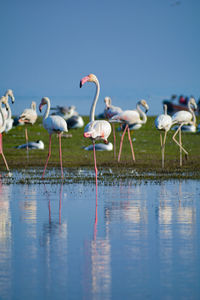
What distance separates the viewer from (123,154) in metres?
25.6

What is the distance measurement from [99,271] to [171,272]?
2.48ft

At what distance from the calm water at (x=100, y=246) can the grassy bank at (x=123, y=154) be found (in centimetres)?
594

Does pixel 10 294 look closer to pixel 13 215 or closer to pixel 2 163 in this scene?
pixel 13 215

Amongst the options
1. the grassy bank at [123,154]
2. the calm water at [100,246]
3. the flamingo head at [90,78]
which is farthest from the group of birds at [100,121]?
the calm water at [100,246]

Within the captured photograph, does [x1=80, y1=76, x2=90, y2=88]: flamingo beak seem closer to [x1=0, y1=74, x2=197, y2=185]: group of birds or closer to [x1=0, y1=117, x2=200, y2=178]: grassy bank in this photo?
[x1=0, y1=74, x2=197, y2=185]: group of birds

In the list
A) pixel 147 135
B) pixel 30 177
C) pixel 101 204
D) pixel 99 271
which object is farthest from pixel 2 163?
pixel 99 271

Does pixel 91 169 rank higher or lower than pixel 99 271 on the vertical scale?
higher

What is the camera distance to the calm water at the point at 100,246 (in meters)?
5.78

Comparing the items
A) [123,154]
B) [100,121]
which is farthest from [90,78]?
[123,154]

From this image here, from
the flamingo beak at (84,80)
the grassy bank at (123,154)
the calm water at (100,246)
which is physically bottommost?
the calm water at (100,246)

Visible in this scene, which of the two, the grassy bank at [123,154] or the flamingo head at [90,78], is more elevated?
the flamingo head at [90,78]

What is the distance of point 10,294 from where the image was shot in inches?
221

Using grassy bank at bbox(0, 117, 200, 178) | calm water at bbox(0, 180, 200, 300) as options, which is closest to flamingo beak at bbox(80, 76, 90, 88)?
grassy bank at bbox(0, 117, 200, 178)

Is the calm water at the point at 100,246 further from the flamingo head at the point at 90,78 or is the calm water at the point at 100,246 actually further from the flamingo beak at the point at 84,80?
the flamingo head at the point at 90,78
